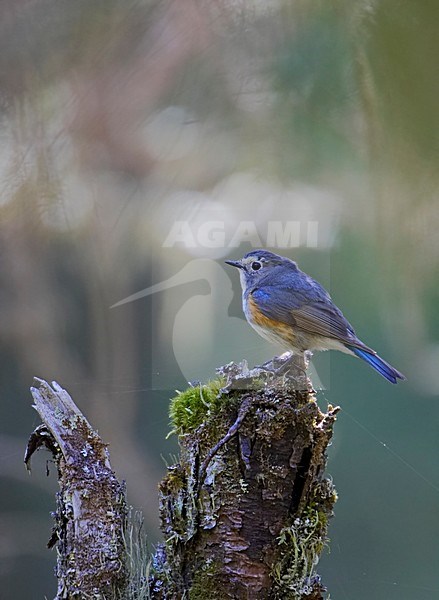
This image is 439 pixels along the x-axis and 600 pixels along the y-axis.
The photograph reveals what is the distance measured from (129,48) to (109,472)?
0.93 metres

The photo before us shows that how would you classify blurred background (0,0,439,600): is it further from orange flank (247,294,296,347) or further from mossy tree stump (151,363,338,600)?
mossy tree stump (151,363,338,600)

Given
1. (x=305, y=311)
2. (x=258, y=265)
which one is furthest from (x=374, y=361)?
(x=258, y=265)

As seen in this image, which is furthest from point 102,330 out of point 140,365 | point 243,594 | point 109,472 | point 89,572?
point 243,594

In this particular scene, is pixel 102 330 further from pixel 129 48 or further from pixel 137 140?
pixel 129 48

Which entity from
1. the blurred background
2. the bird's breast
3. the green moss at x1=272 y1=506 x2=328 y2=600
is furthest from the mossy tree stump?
the blurred background

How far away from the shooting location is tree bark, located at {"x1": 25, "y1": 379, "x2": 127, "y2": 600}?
1129 mm

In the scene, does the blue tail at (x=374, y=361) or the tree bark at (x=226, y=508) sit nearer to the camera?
the tree bark at (x=226, y=508)

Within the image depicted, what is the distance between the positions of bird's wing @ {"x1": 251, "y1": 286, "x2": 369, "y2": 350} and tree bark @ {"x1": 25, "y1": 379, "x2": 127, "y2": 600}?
405 millimetres

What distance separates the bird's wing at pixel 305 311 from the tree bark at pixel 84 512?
15.9 inches

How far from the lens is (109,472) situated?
1200 mm

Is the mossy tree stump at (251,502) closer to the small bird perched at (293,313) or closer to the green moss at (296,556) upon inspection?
the green moss at (296,556)

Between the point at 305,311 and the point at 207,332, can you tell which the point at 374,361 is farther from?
the point at 207,332

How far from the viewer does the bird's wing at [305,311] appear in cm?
129

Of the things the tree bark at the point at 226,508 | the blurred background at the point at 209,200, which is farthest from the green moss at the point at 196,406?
the blurred background at the point at 209,200
